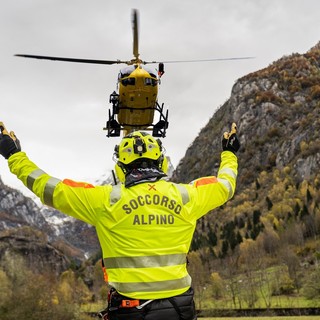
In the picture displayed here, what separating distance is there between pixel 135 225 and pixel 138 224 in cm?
3

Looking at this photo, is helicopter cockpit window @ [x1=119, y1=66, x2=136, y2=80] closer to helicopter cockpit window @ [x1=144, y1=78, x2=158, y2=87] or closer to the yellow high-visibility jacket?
helicopter cockpit window @ [x1=144, y1=78, x2=158, y2=87]

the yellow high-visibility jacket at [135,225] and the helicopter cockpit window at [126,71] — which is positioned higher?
the helicopter cockpit window at [126,71]

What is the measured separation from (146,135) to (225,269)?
114774mm

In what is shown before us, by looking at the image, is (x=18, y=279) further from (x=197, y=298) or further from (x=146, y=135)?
(x=146, y=135)

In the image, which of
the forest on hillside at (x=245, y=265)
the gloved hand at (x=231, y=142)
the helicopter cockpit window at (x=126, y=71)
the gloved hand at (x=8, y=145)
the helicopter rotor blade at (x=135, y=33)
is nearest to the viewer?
the gloved hand at (x=8, y=145)

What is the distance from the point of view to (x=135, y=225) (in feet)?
14.6

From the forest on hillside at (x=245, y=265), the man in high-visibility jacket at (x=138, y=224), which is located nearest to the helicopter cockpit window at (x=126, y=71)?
the man in high-visibility jacket at (x=138, y=224)

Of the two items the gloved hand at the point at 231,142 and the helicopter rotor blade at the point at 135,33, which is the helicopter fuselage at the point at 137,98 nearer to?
the helicopter rotor blade at the point at 135,33

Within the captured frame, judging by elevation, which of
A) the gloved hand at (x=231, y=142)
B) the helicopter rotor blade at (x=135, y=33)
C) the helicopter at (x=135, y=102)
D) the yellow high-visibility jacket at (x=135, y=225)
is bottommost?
the yellow high-visibility jacket at (x=135, y=225)

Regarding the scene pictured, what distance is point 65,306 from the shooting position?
2376 inches

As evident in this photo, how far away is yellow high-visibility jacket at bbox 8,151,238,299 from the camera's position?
433cm

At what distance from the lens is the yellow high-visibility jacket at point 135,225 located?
4328 mm

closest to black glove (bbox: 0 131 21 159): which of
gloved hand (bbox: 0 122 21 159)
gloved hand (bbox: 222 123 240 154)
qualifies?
gloved hand (bbox: 0 122 21 159)

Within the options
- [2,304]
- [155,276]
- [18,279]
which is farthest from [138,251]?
[18,279]
